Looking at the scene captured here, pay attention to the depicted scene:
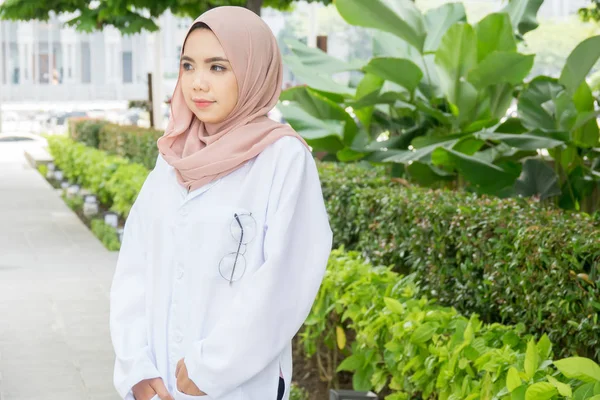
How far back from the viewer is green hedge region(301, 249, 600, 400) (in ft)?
9.76

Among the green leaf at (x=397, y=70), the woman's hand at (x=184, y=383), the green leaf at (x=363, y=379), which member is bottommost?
the green leaf at (x=363, y=379)

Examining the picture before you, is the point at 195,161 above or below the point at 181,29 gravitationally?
above

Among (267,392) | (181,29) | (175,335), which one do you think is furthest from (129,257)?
(181,29)

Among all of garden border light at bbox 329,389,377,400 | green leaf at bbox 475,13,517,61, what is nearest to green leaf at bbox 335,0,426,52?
green leaf at bbox 475,13,517,61

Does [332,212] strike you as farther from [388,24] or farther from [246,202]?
[246,202]

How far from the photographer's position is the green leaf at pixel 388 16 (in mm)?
6113

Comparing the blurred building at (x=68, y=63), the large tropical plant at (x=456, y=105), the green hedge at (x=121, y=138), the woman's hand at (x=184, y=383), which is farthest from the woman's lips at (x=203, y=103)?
the blurred building at (x=68, y=63)

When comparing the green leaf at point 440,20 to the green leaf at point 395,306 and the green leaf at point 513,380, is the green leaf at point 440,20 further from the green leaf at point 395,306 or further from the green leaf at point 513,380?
the green leaf at point 513,380

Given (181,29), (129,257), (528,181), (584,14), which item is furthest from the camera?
(181,29)

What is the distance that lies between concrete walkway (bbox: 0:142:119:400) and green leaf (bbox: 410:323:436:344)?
1.88 metres

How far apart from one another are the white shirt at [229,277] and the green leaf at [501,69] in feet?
12.3

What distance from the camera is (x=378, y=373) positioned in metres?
4.22

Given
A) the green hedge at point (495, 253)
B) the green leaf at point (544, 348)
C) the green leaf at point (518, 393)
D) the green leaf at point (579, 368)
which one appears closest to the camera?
the green leaf at point (579, 368)

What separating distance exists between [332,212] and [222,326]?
172 inches
